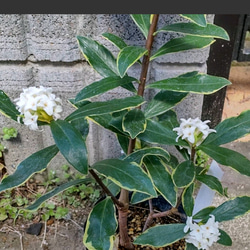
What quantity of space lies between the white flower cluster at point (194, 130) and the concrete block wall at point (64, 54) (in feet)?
1.33

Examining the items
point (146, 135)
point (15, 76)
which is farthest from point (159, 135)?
point (15, 76)

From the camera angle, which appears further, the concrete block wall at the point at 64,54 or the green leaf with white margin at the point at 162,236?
the concrete block wall at the point at 64,54

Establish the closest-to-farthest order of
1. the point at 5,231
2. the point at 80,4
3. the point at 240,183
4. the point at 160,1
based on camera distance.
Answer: the point at 160,1 < the point at 80,4 < the point at 5,231 < the point at 240,183

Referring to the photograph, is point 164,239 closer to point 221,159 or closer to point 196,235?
point 196,235

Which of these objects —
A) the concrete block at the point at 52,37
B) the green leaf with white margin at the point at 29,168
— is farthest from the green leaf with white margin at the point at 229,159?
the concrete block at the point at 52,37

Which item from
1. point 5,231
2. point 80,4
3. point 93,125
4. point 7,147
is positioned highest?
point 80,4

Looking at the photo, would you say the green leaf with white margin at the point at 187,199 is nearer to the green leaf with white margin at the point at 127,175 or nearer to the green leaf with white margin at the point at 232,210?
the green leaf with white margin at the point at 232,210

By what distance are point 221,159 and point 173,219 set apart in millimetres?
430

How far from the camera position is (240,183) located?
146 cm

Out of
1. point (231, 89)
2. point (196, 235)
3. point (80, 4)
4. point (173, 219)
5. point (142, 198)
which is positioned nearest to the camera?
point (80, 4)

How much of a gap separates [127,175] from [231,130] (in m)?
0.27

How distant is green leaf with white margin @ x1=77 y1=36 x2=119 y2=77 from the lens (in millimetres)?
840

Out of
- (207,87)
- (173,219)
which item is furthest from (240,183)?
(207,87)

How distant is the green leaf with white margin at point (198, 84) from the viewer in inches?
28.7
